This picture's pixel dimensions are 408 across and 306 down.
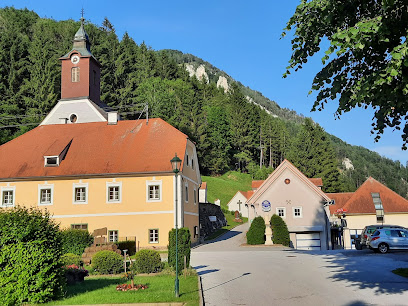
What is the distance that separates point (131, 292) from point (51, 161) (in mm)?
24886

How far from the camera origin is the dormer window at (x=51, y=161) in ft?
111

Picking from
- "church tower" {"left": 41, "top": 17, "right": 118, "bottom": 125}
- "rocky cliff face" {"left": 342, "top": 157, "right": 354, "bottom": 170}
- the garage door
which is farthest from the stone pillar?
"rocky cliff face" {"left": 342, "top": 157, "right": 354, "bottom": 170}

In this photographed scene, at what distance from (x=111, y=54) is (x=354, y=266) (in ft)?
227

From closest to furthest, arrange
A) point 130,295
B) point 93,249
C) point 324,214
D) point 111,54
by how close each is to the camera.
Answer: point 130,295, point 93,249, point 324,214, point 111,54

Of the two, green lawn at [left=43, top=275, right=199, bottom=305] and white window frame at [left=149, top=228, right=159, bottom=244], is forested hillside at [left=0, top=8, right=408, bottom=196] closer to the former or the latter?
white window frame at [left=149, top=228, right=159, bottom=244]

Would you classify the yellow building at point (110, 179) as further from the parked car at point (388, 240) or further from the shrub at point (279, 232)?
the parked car at point (388, 240)

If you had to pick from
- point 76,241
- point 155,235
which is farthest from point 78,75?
point 76,241

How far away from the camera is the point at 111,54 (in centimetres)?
7838

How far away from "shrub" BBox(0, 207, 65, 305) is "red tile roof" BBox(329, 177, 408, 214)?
4046cm

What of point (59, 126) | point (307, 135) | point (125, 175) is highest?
point (307, 135)

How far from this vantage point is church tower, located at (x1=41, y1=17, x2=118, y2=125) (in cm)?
4475

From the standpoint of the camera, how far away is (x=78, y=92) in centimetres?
4575

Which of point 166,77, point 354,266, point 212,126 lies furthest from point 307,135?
point 354,266

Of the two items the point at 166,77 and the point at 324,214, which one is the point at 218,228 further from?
the point at 166,77
